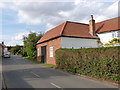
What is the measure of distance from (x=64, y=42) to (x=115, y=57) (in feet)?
34.0

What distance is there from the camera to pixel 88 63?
31.3ft

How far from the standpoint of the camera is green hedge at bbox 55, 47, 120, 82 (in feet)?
24.0

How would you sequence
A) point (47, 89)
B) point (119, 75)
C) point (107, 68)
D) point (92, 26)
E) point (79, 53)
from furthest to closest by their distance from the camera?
point (92, 26) < point (79, 53) < point (107, 68) < point (119, 75) < point (47, 89)

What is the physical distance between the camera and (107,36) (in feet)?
63.8

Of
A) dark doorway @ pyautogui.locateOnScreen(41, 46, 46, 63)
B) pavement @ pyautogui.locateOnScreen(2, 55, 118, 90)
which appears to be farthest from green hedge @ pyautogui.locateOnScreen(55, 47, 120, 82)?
dark doorway @ pyautogui.locateOnScreen(41, 46, 46, 63)

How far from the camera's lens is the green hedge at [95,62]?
288 inches

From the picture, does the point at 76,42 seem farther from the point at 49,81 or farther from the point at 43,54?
the point at 49,81

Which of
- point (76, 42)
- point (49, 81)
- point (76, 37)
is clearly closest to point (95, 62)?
point (49, 81)

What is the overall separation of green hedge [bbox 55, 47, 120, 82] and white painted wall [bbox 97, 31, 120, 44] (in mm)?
10078

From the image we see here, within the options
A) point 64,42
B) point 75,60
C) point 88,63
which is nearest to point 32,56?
point 64,42

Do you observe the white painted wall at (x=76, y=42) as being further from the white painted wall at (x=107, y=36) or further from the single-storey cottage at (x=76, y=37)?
the white painted wall at (x=107, y=36)

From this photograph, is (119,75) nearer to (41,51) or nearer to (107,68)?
(107,68)

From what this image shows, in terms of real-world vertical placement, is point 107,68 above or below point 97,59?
below

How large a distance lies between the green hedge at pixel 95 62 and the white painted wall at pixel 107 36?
33.1 feet
